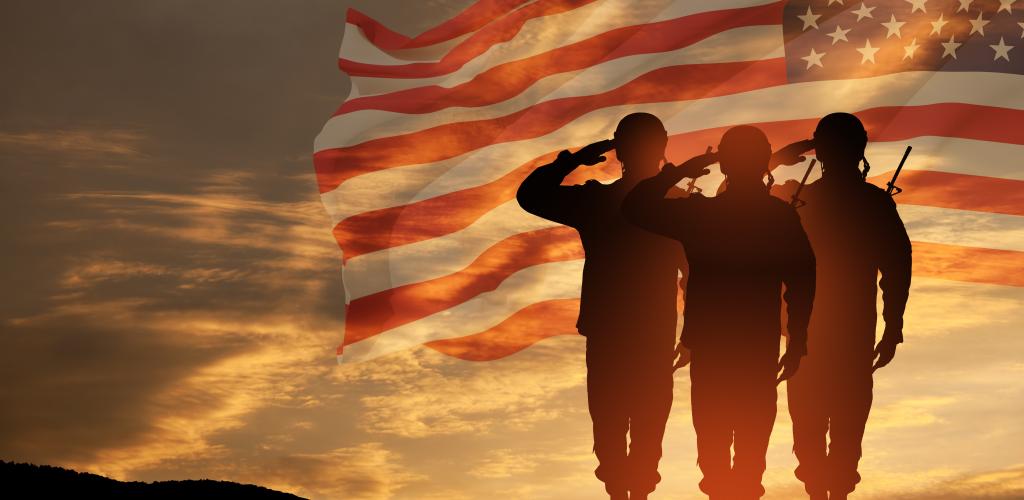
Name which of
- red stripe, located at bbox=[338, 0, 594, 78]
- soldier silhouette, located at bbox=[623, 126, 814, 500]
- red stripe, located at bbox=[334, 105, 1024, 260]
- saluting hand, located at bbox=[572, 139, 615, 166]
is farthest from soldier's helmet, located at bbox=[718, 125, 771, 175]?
red stripe, located at bbox=[338, 0, 594, 78]

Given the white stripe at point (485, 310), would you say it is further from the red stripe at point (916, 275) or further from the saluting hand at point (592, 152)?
the saluting hand at point (592, 152)

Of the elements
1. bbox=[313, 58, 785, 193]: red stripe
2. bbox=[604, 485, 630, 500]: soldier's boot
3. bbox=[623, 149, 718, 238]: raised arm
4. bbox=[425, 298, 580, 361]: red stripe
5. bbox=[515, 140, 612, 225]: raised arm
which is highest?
bbox=[313, 58, 785, 193]: red stripe

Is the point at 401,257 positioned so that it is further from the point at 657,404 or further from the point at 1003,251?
the point at 1003,251

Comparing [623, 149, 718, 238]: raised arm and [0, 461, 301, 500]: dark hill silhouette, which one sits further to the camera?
[0, 461, 301, 500]: dark hill silhouette

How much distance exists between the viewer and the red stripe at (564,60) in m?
15.0

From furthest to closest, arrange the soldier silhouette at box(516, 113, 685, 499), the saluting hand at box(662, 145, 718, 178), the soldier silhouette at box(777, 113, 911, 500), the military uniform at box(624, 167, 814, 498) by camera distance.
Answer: the soldier silhouette at box(777, 113, 911, 500) < the soldier silhouette at box(516, 113, 685, 499) < the military uniform at box(624, 167, 814, 498) < the saluting hand at box(662, 145, 718, 178)

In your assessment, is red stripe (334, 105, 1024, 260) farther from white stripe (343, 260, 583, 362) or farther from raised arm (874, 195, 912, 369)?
raised arm (874, 195, 912, 369)

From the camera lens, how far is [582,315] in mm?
11242

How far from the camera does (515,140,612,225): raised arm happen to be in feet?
36.7

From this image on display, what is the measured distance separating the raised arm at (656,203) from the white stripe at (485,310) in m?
4.85

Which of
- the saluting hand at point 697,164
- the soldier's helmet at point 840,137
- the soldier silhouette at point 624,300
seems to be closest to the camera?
the saluting hand at point 697,164

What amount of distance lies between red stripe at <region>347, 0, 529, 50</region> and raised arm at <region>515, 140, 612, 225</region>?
5.13 meters

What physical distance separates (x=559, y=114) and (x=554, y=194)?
432 centimetres

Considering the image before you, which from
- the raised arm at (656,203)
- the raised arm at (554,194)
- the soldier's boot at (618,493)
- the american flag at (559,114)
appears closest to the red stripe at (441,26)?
the american flag at (559,114)
